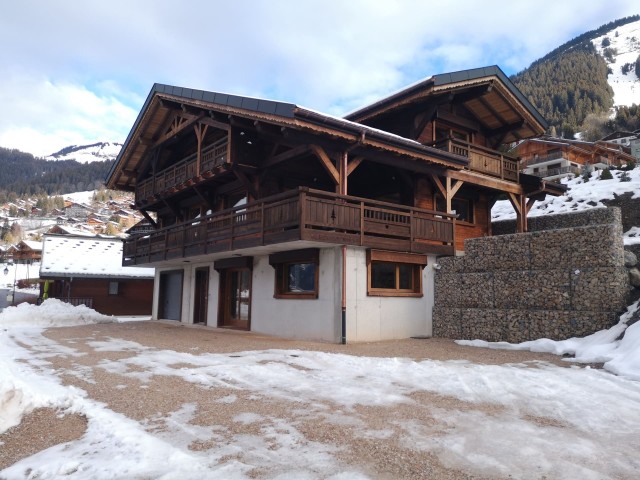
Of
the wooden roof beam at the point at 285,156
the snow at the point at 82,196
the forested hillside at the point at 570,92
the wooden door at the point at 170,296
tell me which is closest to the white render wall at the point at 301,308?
the wooden roof beam at the point at 285,156

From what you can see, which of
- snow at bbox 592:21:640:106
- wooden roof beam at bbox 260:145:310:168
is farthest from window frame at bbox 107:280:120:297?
snow at bbox 592:21:640:106

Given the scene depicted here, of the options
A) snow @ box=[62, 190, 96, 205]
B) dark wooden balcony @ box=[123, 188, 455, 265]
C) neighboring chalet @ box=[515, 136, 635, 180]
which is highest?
snow @ box=[62, 190, 96, 205]

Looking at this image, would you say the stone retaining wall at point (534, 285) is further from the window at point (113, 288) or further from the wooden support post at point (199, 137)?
the window at point (113, 288)

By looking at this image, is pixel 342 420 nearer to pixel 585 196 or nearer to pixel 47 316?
pixel 47 316

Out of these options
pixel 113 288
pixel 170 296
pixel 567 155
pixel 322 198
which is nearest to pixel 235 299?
pixel 322 198

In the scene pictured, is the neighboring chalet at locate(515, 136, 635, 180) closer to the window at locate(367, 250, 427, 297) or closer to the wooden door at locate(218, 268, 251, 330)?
the window at locate(367, 250, 427, 297)

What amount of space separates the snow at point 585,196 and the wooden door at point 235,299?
13.2 metres

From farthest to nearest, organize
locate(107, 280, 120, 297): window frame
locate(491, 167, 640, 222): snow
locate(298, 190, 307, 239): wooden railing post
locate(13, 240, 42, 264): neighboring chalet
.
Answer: locate(13, 240, 42, 264): neighboring chalet
locate(107, 280, 120, 297): window frame
locate(491, 167, 640, 222): snow
locate(298, 190, 307, 239): wooden railing post

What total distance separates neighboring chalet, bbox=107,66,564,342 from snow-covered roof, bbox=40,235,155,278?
8.96m

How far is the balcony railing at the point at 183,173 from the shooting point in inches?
614

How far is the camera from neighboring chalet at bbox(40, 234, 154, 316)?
2953 cm

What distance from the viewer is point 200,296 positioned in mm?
19734

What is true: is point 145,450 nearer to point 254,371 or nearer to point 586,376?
point 254,371

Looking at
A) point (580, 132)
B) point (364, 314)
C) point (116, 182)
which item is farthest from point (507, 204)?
point (580, 132)
